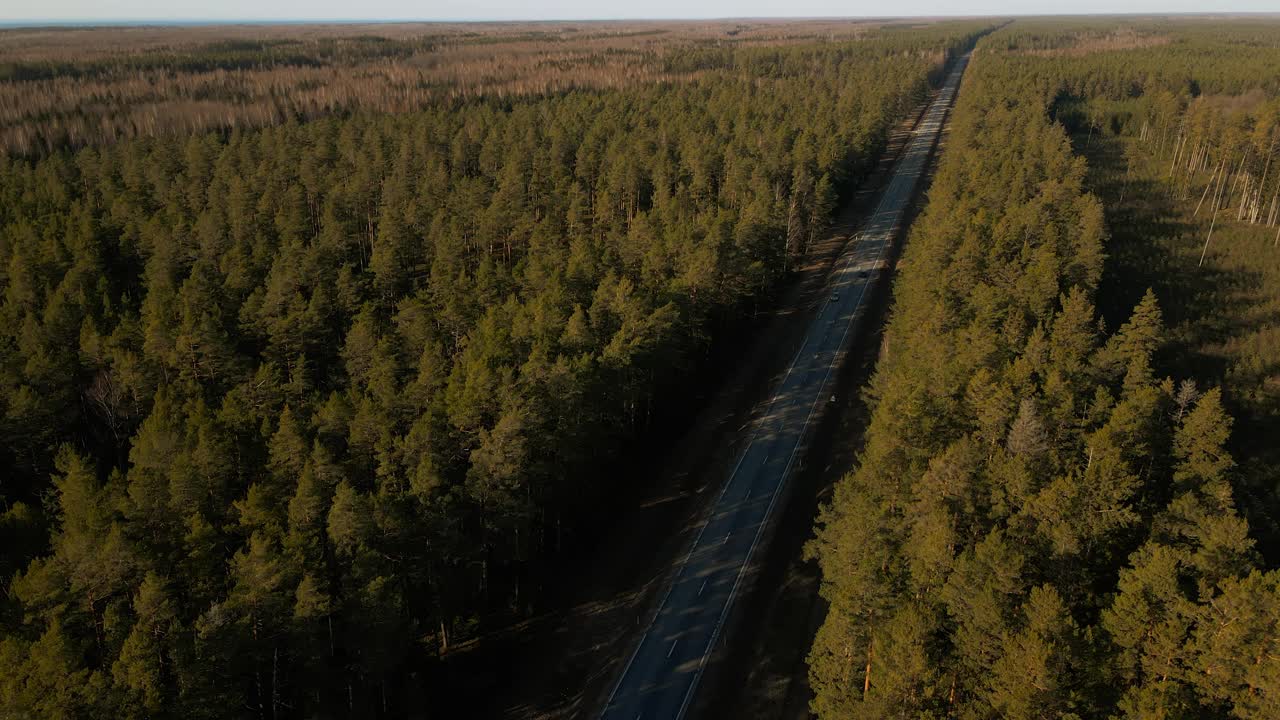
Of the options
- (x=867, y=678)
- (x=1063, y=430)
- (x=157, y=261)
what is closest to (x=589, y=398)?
(x=867, y=678)

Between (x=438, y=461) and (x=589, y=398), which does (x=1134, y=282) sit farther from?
(x=438, y=461)

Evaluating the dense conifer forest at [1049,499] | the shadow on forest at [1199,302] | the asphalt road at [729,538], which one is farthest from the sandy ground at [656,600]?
the shadow on forest at [1199,302]

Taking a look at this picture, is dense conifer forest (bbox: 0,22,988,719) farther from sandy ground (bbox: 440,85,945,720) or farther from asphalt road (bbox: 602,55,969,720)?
asphalt road (bbox: 602,55,969,720)

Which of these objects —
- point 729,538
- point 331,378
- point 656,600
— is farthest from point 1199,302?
point 331,378

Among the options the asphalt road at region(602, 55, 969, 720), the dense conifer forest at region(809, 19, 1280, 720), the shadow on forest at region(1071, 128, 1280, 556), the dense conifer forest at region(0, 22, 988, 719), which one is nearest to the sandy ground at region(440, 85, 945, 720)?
the asphalt road at region(602, 55, 969, 720)

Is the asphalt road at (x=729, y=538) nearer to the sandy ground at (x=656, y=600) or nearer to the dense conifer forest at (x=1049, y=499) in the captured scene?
the sandy ground at (x=656, y=600)
